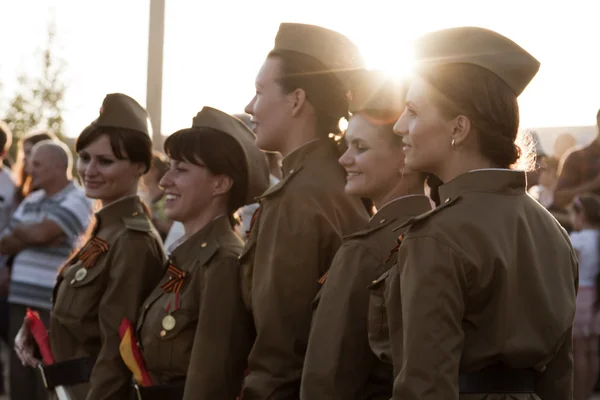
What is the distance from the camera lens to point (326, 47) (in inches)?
165

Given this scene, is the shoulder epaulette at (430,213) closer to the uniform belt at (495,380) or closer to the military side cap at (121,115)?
the uniform belt at (495,380)

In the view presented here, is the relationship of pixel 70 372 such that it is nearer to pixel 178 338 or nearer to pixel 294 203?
pixel 178 338

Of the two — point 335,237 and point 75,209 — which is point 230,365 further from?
point 75,209

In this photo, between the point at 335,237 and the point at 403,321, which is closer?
the point at 403,321

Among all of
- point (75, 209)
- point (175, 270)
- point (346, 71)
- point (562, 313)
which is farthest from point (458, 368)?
point (75, 209)

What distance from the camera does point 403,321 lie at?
293cm

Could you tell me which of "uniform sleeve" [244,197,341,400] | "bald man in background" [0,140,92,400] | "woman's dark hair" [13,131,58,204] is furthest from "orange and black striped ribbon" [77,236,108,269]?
"woman's dark hair" [13,131,58,204]

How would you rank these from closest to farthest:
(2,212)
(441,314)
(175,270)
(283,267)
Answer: (441,314), (283,267), (175,270), (2,212)

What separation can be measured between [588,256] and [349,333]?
486cm

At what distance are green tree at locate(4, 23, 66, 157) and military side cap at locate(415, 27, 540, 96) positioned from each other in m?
24.2

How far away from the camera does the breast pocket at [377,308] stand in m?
3.28

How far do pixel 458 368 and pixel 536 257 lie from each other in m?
0.33

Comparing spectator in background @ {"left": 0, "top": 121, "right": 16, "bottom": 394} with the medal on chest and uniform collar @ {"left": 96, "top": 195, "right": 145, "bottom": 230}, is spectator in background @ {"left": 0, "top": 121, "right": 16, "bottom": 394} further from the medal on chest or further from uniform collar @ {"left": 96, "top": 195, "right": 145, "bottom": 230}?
the medal on chest

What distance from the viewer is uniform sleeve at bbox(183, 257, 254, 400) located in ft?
14.3
